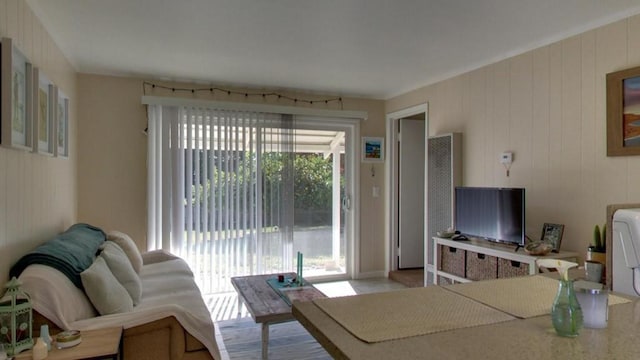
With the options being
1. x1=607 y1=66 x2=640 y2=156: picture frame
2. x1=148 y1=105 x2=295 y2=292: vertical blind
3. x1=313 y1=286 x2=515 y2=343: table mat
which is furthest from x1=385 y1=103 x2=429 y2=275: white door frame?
x1=313 y1=286 x2=515 y2=343: table mat

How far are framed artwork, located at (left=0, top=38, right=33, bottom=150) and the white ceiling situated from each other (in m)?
0.63

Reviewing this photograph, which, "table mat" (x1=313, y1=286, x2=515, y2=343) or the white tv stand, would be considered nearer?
"table mat" (x1=313, y1=286, x2=515, y2=343)

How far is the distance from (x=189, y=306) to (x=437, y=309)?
5.96 ft

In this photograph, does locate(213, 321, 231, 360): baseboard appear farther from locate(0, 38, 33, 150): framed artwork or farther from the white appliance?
the white appliance

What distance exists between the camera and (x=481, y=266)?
3.24 meters

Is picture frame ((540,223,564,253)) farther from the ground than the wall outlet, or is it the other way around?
the wall outlet

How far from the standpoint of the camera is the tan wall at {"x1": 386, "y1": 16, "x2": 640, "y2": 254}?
2.62 metres

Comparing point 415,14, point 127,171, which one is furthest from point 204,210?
point 415,14

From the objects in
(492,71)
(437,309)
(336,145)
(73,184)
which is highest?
(492,71)

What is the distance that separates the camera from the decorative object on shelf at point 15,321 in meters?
1.62

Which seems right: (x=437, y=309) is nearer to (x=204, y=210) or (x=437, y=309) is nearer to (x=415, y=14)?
(x=415, y=14)

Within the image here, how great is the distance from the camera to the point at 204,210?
4293mm

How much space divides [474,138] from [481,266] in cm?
120

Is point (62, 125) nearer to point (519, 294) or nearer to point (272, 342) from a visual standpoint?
point (272, 342)
